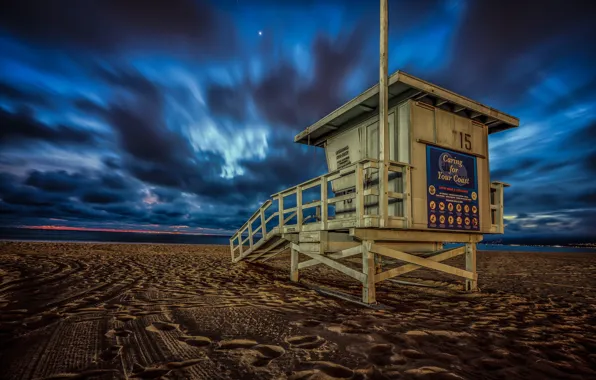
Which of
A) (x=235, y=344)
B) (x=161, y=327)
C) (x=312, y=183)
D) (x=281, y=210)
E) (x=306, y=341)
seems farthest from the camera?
(x=281, y=210)

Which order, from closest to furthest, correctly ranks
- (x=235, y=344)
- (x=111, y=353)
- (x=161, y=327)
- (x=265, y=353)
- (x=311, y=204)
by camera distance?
(x=111, y=353) < (x=265, y=353) < (x=235, y=344) < (x=161, y=327) < (x=311, y=204)

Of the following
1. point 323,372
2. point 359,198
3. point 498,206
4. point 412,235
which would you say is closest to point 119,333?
point 323,372

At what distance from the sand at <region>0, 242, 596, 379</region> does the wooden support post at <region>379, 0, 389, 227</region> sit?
2.02 metres

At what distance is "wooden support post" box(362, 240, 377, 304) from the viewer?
5652mm

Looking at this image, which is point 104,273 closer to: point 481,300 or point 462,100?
point 481,300

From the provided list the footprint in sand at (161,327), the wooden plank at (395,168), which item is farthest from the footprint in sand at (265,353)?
the wooden plank at (395,168)

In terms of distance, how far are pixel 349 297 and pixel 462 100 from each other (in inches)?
220

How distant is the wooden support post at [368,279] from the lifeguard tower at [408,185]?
0.02 meters

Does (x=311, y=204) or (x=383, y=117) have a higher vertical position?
(x=383, y=117)

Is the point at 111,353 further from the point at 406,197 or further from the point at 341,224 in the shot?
the point at 406,197

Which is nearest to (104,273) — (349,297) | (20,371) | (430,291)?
(20,371)

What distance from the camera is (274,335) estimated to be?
3.55 meters

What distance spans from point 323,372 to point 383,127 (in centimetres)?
481

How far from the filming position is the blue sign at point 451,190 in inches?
256
